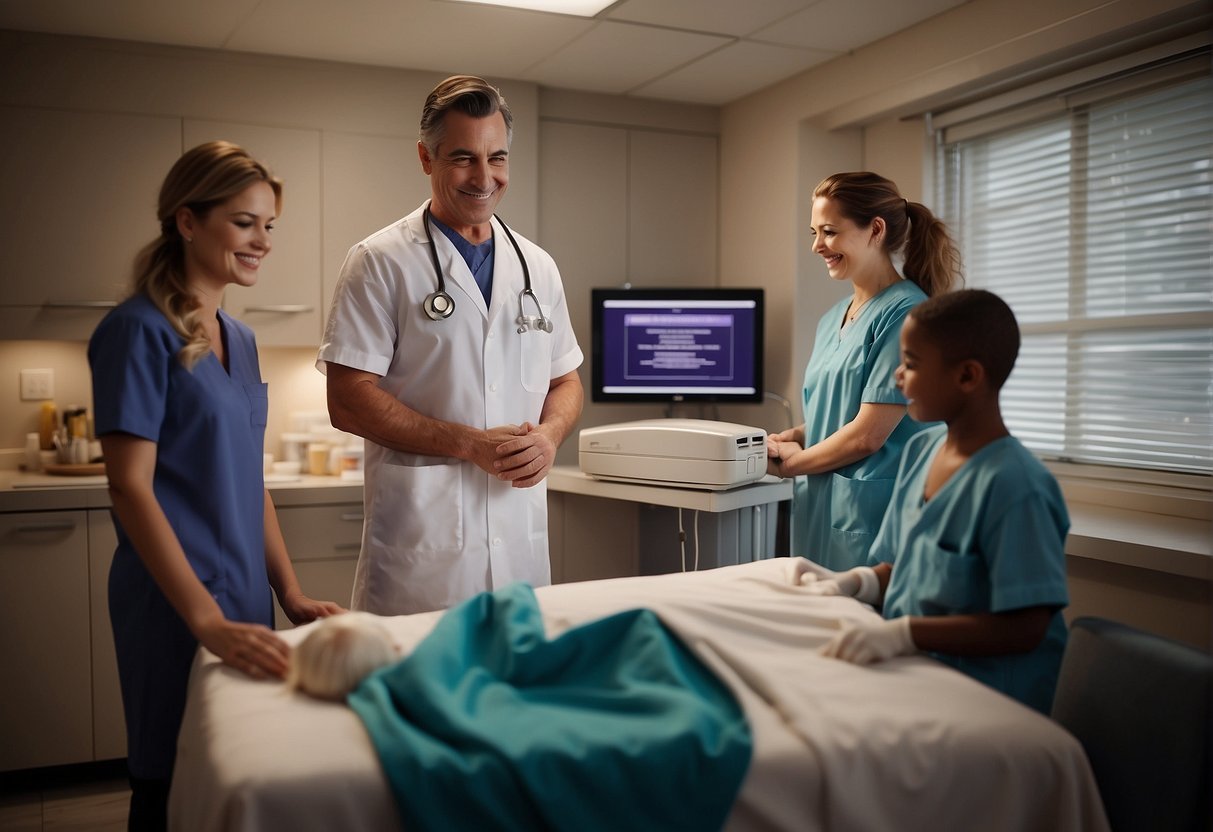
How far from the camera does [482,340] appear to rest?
82.0 inches

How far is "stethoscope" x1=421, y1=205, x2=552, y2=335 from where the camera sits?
2.02 metres

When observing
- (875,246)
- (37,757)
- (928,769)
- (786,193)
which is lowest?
(37,757)

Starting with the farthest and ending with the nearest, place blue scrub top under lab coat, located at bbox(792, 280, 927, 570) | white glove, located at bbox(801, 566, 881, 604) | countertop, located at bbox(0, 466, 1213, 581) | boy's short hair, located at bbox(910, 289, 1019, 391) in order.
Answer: countertop, located at bbox(0, 466, 1213, 581) → blue scrub top under lab coat, located at bbox(792, 280, 927, 570) → white glove, located at bbox(801, 566, 881, 604) → boy's short hair, located at bbox(910, 289, 1019, 391)

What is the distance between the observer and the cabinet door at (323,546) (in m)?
3.17

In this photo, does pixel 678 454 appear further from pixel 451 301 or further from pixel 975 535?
pixel 975 535

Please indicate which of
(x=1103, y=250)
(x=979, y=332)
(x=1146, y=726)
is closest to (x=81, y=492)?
(x=979, y=332)

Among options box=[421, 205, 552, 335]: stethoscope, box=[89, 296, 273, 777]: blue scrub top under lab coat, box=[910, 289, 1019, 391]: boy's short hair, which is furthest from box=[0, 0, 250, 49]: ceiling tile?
box=[910, 289, 1019, 391]: boy's short hair

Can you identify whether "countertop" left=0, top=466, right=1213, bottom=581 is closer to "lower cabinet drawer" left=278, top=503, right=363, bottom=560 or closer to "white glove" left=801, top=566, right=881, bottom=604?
"lower cabinet drawer" left=278, top=503, right=363, bottom=560

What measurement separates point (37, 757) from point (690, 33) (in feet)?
9.12

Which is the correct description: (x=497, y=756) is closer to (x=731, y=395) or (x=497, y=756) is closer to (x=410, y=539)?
(x=410, y=539)

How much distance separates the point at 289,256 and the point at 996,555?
2.61 m

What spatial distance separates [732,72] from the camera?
354 cm

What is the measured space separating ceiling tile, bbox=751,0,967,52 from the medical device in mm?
1172

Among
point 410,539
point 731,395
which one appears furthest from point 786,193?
point 410,539
